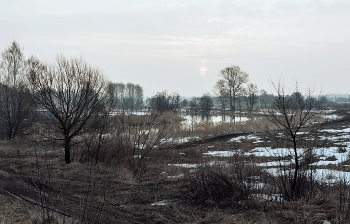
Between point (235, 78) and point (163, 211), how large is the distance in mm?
69435

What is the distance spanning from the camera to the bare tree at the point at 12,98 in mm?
28891

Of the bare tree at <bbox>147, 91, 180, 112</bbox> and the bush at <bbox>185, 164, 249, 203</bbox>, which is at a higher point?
A: the bare tree at <bbox>147, 91, 180, 112</bbox>

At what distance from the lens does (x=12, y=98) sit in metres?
28.9

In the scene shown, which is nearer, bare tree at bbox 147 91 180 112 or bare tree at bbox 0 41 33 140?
bare tree at bbox 0 41 33 140

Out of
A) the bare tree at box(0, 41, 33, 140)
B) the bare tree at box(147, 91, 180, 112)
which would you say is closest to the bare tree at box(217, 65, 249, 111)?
the bare tree at box(147, 91, 180, 112)

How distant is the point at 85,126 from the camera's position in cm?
1609

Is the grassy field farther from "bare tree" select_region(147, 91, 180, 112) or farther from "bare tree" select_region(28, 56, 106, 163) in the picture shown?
"bare tree" select_region(147, 91, 180, 112)

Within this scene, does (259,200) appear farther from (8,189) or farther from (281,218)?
(8,189)

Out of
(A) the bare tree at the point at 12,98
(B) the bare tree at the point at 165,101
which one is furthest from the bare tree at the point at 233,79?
(A) the bare tree at the point at 12,98

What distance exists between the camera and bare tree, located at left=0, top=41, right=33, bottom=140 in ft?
94.8

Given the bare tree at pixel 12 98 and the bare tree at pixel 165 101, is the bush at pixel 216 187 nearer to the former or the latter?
the bare tree at pixel 12 98

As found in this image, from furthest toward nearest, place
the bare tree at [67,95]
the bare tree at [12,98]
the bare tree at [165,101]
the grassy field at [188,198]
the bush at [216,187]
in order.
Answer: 1. the bare tree at [165,101]
2. the bare tree at [12,98]
3. the bare tree at [67,95]
4. the bush at [216,187]
5. the grassy field at [188,198]

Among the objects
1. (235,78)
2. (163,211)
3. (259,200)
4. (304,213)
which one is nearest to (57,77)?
(163,211)

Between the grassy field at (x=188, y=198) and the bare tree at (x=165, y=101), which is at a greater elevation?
the bare tree at (x=165, y=101)
